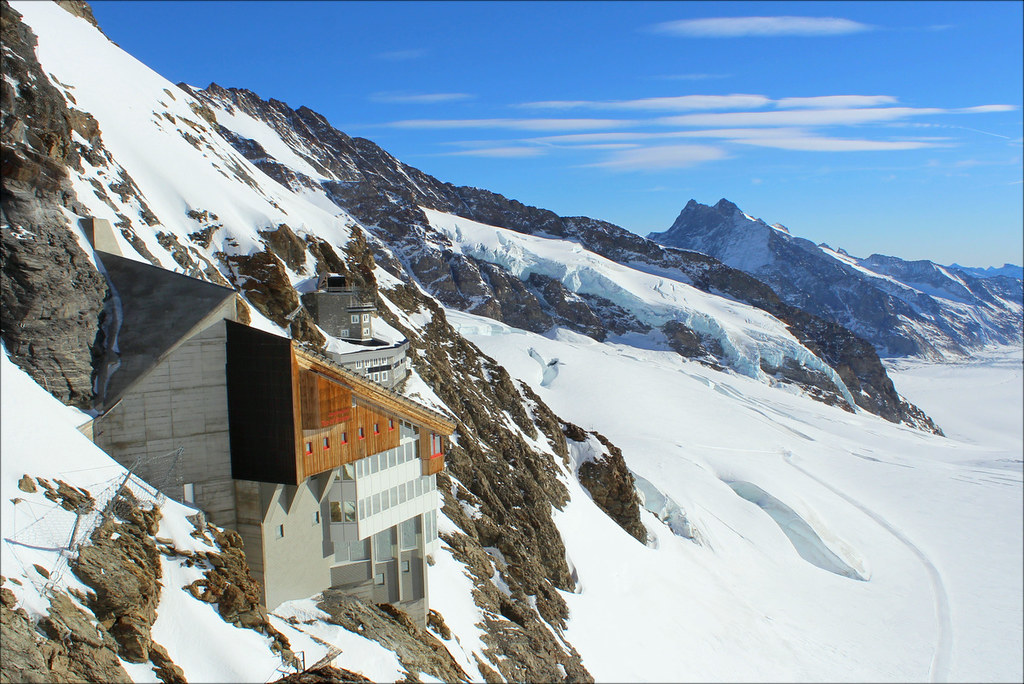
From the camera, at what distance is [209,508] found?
632 inches

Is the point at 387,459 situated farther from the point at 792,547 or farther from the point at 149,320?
the point at 792,547

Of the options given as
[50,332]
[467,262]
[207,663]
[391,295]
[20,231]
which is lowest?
[207,663]

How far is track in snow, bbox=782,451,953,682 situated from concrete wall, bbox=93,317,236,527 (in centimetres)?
4079

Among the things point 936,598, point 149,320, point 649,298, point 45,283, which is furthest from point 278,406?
point 649,298

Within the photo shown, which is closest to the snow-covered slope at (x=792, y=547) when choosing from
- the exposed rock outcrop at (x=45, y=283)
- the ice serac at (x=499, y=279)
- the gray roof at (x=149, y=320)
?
the gray roof at (x=149, y=320)

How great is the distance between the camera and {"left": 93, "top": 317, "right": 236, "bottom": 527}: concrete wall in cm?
1552

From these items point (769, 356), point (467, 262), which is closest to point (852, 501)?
point (769, 356)

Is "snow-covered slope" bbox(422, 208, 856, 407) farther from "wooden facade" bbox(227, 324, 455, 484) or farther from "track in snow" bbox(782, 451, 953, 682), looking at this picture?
"wooden facade" bbox(227, 324, 455, 484)

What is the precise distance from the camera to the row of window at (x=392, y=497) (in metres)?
19.1

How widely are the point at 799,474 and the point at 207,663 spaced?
231 feet

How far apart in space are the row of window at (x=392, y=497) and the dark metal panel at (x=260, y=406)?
327 cm

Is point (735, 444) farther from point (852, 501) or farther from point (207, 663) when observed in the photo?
point (207, 663)

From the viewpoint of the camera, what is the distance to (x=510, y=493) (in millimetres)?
37938

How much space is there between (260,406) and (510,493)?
2339cm
